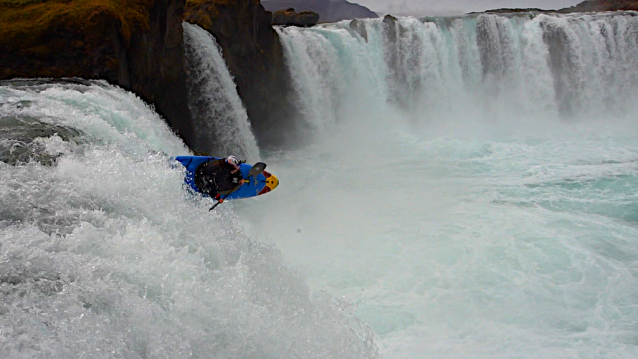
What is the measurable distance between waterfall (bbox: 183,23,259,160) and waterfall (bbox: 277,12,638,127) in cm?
616

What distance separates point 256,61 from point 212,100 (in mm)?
3678

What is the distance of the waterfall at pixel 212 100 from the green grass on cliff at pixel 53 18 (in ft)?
11.2

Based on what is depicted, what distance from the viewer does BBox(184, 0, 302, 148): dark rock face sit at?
15.1 metres

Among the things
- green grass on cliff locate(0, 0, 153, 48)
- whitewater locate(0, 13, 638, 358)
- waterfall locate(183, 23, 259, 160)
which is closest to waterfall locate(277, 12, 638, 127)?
whitewater locate(0, 13, 638, 358)

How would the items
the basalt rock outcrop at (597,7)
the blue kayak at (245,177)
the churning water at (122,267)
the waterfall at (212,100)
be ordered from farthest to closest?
the basalt rock outcrop at (597,7) → the waterfall at (212,100) → the blue kayak at (245,177) → the churning water at (122,267)

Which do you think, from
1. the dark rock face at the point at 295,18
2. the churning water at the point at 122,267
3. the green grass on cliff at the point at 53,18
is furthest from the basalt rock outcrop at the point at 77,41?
the dark rock face at the point at 295,18

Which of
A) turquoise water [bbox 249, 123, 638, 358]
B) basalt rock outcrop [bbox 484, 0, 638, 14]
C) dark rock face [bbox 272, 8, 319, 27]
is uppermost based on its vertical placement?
basalt rock outcrop [bbox 484, 0, 638, 14]

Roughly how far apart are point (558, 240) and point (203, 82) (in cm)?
1001

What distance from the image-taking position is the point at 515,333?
245 inches

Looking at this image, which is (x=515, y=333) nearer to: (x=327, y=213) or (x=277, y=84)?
(x=327, y=213)

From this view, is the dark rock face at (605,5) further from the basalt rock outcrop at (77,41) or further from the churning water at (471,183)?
the basalt rock outcrop at (77,41)

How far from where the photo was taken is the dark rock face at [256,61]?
49.5ft

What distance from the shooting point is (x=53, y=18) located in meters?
9.22

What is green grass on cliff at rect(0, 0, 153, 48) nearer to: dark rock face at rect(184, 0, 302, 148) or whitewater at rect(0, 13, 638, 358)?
whitewater at rect(0, 13, 638, 358)
